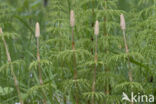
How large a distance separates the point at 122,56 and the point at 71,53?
348 millimetres

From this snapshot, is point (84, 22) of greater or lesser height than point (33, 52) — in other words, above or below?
above

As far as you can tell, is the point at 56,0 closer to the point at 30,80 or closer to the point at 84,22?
the point at 84,22

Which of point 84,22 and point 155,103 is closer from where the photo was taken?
point 155,103

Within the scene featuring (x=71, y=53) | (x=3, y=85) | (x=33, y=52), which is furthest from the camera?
(x=33, y=52)

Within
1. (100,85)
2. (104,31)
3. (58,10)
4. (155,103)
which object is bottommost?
(155,103)

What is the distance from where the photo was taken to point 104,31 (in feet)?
7.57

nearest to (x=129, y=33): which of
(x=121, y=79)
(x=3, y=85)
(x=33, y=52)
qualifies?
(x=121, y=79)

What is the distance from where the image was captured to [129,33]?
2734 mm

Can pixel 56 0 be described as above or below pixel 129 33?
above

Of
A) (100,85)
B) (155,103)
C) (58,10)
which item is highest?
(58,10)

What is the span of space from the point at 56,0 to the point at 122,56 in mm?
900

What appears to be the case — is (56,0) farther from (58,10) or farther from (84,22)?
(84,22)

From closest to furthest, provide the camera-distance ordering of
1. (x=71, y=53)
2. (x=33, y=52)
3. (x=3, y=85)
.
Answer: (x=71, y=53) < (x=3, y=85) < (x=33, y=52)

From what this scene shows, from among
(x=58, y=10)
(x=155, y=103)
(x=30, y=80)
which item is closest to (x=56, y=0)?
(x=58, y=10)
